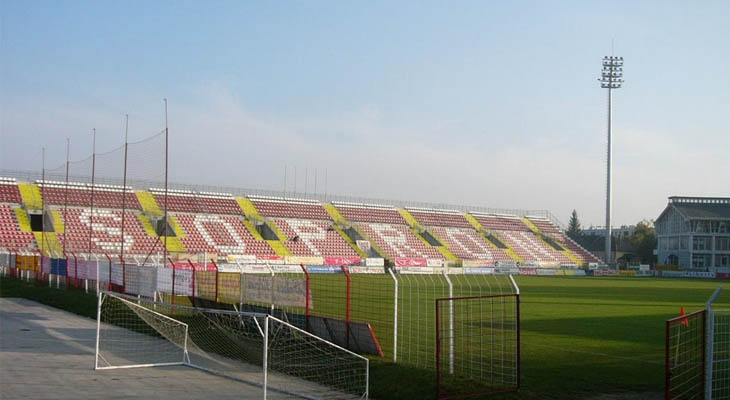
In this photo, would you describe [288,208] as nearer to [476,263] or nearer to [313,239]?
[313,239]

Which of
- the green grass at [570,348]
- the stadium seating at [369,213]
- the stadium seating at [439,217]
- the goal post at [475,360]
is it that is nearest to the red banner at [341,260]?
the stadium seating at [369,213]

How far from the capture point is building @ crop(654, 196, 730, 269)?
259 feet

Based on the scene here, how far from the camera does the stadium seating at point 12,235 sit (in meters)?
44.1

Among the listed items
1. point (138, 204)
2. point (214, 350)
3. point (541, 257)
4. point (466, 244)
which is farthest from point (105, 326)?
point (541, 257)

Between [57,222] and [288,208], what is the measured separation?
925 inches

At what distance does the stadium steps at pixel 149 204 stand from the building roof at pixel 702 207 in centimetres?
5957

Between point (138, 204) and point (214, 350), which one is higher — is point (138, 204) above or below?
above

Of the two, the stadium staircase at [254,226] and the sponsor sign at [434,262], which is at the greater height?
the stadium staircase at [254,226]

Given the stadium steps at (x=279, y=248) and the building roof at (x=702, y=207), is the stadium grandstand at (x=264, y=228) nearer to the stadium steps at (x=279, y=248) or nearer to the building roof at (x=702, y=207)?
the stadium steps at (x=279, y=248)

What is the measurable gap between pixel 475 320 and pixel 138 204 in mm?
43753

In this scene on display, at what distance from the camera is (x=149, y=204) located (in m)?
56.6

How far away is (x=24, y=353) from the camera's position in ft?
42.7

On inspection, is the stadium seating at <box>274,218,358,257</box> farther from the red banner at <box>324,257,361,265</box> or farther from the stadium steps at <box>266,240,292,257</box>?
the red banner at <box>324,257,361,265</box>

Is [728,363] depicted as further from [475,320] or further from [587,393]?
[475,320]
